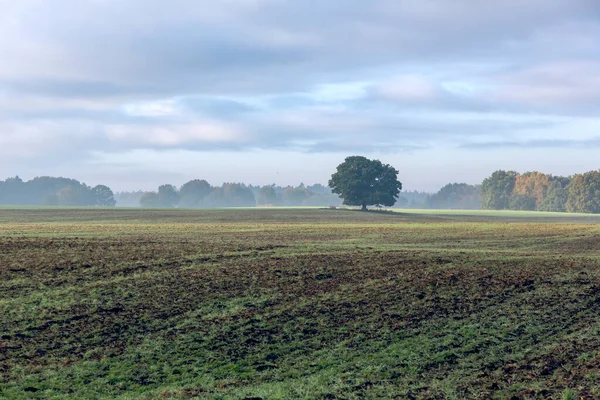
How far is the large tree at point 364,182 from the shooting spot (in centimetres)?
15138

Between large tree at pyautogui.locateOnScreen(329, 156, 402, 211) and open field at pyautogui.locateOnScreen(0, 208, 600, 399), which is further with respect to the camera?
large tree at pyautogui.locateOnScreen(329, 156, 402, 211)

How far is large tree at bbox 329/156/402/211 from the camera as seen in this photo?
151 metres

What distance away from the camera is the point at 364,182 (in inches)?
5974

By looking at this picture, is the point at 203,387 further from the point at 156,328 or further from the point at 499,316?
the point at 499,316

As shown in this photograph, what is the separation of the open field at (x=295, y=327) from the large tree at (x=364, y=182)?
11140cm

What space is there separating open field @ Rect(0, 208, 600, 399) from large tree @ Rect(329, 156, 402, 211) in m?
111

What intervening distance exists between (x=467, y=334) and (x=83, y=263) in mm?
21618

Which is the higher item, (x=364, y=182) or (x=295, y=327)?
(x=364, y=182)

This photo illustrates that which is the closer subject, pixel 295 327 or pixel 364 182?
pixel 295 327

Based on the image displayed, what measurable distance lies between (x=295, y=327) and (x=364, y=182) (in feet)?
427

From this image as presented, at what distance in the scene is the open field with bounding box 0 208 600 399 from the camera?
16703 mm

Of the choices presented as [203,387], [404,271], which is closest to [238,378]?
[203,387]

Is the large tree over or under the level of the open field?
over

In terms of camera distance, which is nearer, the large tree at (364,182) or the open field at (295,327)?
the open field at (295,327)
